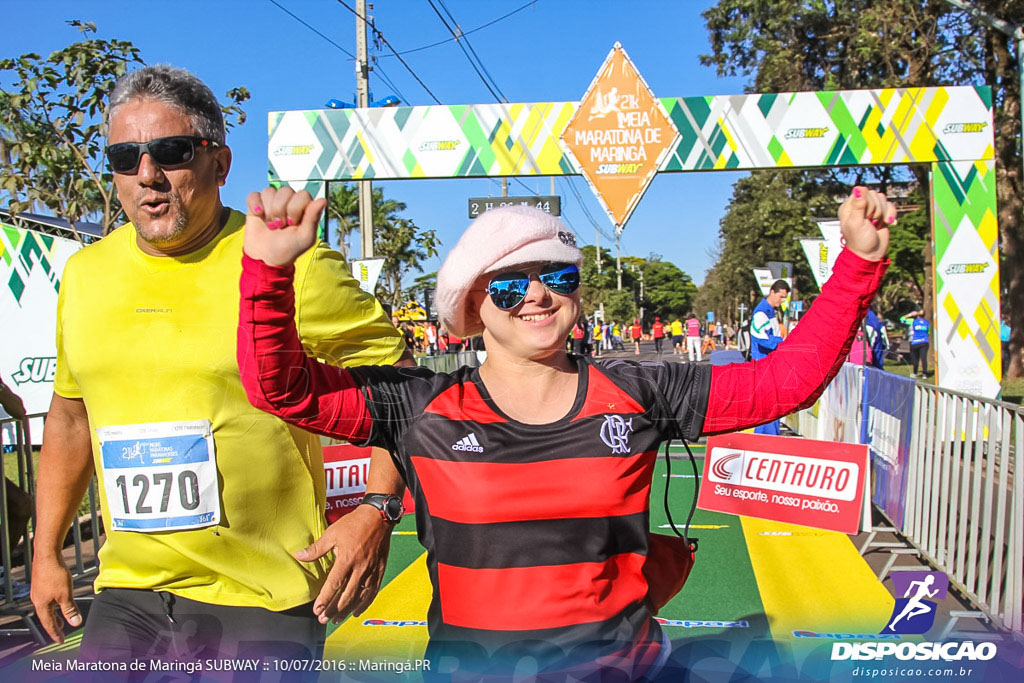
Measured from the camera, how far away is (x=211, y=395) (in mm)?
2221

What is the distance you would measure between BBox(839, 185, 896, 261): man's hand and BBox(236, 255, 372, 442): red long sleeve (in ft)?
3.50

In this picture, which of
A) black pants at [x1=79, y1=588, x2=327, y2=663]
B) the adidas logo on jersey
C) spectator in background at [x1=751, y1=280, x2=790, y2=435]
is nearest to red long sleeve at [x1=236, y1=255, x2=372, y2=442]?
the adidas logo on jersey

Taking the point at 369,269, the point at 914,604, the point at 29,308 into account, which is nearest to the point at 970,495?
the point at 914,604

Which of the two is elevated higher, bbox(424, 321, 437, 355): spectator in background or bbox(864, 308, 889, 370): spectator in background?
bbox(864, 308, 889, 370): spectator in background

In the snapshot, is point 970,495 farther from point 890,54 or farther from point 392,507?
point 890,54

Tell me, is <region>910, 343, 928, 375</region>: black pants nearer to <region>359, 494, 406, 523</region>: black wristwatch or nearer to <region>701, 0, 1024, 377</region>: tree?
<region>701, 0, 1024, 377</region>: tree

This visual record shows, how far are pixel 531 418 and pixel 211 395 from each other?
0.82 m

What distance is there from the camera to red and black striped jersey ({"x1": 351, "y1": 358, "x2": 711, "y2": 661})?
1811mm

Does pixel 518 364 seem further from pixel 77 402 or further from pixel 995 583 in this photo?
pixel 995 583

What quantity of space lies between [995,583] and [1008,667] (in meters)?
3.03

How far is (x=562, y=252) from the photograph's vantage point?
1990mm

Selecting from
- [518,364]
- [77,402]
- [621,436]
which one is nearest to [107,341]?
[77,402]

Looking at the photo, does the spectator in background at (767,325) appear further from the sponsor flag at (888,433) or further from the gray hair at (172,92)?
the gray hair at (172,92)

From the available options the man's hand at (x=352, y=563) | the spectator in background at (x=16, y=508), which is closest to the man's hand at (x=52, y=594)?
the man's hand at (x=352, y=563)
